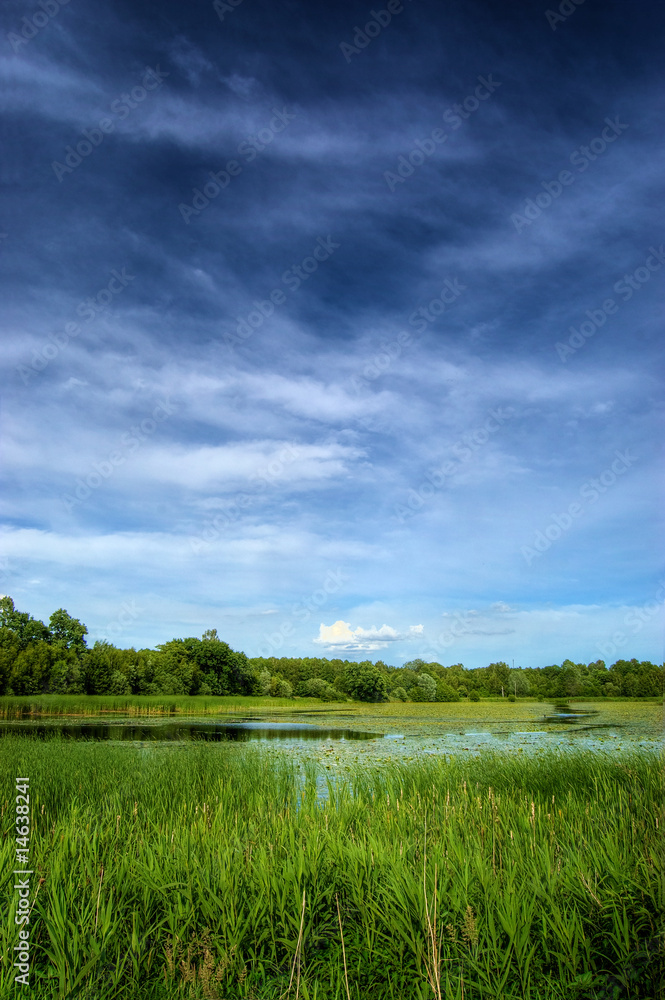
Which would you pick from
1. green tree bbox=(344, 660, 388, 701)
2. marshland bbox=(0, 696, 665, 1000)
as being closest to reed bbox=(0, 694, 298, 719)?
green tree bbox=(344, 660, 388, 701)

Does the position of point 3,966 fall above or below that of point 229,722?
above

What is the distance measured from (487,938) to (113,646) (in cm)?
5307

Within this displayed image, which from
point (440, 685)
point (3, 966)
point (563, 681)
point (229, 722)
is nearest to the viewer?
point (3, 966)

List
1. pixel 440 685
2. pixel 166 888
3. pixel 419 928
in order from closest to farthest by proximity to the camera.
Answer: pixel 419 928
pixel 166 888
pixel 440 685

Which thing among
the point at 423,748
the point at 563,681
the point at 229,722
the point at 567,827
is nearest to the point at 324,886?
the point at 567,827

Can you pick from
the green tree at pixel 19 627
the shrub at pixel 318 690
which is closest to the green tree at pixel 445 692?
the shrub at pixel 318 690

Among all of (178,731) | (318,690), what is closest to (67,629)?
(318,690)

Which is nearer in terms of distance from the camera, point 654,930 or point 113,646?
point 654,930

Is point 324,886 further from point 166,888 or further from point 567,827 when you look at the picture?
point 567,827

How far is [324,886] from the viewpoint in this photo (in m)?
4.32

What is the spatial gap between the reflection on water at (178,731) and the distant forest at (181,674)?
50.8 feet

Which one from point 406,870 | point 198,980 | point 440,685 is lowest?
point 440,685

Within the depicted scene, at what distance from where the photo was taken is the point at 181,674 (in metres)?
45.5

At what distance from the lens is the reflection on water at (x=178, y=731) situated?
21.1 meters
